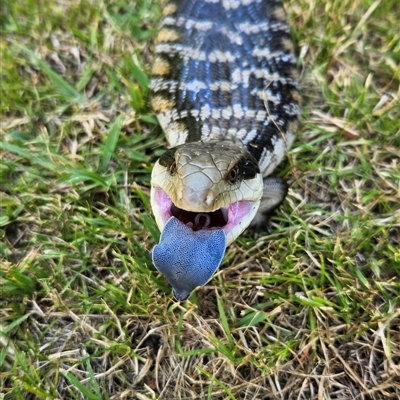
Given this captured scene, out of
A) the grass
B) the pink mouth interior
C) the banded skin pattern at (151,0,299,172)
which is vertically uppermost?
the banded skin pattern at (151,0,299,172)

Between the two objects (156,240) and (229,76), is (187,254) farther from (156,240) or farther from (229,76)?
(229,76)

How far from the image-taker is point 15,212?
8.79 ft

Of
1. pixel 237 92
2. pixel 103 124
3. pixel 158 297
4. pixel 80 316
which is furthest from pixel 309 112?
pixel 80 316

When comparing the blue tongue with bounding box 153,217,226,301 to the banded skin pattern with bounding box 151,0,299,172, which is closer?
the blue tongue with bounding box 153,217,226,301

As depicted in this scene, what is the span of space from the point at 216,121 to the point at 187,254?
2.85ft

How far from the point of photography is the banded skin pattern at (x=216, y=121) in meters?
2.06

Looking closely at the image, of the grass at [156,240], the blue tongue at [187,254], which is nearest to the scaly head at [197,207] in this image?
the blue tongue at [187,254]

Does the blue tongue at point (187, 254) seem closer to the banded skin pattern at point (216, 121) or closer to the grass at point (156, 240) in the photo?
the banded skin pattern at point (216, 121)

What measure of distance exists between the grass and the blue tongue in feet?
1.14

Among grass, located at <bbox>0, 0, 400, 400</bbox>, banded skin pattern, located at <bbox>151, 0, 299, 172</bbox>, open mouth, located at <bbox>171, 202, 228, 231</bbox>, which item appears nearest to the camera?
open mouth, located at <bbox>171, 202, 228, 231</bbox>

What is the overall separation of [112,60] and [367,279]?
6.47 feet

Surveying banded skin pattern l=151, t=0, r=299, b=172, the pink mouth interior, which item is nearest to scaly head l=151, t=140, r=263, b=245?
the pink mouth interior

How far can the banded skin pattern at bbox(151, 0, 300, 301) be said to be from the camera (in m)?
2.06

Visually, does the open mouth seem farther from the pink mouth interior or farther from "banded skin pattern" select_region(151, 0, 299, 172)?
"banded skin pattern" select_region(151, 0, 299, 172)
